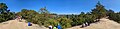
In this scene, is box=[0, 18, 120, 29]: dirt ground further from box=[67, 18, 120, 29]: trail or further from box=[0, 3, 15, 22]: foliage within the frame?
box=[0, 3, 15, 22]: foliage

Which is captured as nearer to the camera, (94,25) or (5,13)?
(94,25)

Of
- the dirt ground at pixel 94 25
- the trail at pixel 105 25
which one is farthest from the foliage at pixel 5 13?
the trail at pixel 105 25

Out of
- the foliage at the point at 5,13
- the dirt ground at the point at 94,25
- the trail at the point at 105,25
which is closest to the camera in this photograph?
the dirt ground at the point at 94,25

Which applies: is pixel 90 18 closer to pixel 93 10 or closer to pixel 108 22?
pixel 93 10

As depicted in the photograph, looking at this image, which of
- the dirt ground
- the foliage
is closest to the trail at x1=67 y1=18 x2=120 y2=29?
the dirt ground

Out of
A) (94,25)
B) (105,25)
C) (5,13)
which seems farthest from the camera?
(5,13)

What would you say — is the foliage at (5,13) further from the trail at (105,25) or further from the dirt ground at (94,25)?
the trail at (105,25)

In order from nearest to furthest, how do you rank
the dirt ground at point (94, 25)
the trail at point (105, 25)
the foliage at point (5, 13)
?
1. the dirt ground at point (94, 25)
2. the trail at point (105, 25)
3. the foliage at point (5, 13)

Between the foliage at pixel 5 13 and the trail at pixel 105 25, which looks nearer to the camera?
the trail at pixel 105 25

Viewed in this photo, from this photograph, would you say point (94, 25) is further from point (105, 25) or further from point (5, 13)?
point (5, 13)

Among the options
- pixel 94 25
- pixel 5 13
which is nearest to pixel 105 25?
pixel 94 25

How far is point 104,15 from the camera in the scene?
48.2 m

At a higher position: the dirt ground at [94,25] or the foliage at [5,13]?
the foliage at [5,13]

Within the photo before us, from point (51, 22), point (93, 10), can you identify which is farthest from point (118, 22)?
point (51, 22)
